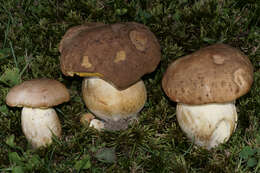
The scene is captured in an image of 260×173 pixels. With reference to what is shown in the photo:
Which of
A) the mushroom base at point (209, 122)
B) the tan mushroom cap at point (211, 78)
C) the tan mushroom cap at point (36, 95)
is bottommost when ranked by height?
the mushroom base at point (209, 122)

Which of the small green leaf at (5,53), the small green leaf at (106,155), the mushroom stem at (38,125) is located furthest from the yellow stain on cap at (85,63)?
the small green leaf at (5,53)

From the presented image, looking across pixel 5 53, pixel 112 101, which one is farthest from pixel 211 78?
pixel 5 53

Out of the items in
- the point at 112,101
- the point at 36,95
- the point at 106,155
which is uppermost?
the point at 36,95

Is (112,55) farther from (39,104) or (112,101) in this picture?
(39,104)

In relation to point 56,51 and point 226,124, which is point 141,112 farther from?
point 56,51

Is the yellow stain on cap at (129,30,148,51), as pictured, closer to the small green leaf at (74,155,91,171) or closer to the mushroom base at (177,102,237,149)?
the mushroom base at (177,102,237,149)

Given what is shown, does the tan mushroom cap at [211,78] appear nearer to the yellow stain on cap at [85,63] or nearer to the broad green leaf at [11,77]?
the yellow stain on cap at [85,63]
